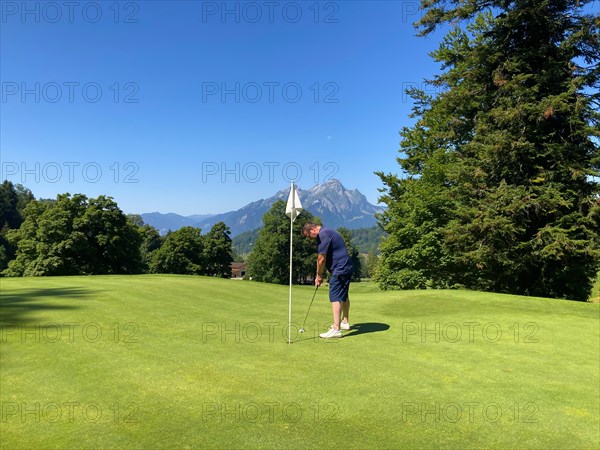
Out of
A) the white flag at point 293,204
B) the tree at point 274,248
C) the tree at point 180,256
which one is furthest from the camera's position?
the tree at point 180,256

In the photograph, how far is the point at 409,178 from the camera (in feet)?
Result: 110

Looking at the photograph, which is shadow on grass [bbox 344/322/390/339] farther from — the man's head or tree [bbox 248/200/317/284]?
tree [bbox 248/200/317/284]

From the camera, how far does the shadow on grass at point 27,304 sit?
797 cm

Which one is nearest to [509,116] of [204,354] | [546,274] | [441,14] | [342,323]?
[441,14]

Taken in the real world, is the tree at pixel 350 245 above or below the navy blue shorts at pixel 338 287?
above

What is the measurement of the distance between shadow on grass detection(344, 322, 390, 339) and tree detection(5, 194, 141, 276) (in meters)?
45.4

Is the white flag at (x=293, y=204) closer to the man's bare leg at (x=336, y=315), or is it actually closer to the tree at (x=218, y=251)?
the man's bare leg at (x=336, y=315)

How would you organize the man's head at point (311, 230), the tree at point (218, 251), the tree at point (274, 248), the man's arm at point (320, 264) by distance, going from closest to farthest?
1. the man's arm at point (320, 264)
2. the man's head at point (311, 230)
3. the tree at point (274, 248)
4. the tree at point (218, 251)

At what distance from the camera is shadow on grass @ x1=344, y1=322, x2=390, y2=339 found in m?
8.41

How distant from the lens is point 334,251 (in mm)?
8203

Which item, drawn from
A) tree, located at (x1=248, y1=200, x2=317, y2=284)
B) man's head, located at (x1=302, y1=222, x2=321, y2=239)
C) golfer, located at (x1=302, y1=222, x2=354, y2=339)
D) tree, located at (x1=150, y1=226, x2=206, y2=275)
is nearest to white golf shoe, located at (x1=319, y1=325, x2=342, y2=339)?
golfer, located at (x1=302, y1=222, x2=354, y2=339)

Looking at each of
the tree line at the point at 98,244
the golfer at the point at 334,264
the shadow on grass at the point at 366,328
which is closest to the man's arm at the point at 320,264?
the golfer at the point at 334,264

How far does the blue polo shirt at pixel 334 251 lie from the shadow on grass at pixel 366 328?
129cm

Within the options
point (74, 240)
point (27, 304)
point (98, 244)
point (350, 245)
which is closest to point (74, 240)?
point (74, 240)
